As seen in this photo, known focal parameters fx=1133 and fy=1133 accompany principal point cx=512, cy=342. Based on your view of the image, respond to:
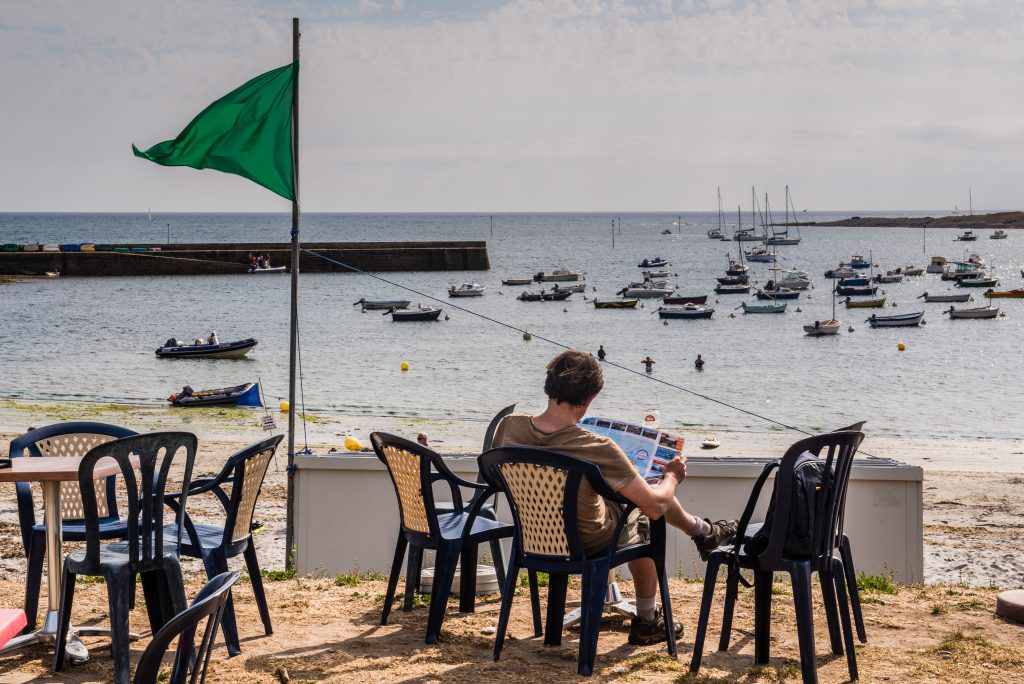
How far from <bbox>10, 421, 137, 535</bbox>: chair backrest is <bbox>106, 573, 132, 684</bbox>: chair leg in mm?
884

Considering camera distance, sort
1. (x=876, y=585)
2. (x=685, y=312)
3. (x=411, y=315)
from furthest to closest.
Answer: (x=685, y=312) → (x=411, y=315) → (x=876, y=585)

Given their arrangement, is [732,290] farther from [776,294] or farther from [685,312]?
[685,312]

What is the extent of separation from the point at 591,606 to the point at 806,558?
0.79 metres

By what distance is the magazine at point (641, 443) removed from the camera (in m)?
4.34

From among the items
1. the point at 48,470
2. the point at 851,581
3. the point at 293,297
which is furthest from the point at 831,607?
the point at 293,297

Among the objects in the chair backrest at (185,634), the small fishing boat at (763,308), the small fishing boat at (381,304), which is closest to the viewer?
the chair backrest at (185,634)

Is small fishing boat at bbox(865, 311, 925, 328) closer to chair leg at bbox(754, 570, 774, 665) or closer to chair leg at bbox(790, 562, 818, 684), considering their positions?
chair leg at bbox(754, 570, 774, 665)

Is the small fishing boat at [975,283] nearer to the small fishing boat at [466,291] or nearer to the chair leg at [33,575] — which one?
the small fishing boat at [466,291]

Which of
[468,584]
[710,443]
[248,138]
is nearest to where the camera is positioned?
[468,584]

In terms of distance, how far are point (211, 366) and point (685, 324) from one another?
86.7ft

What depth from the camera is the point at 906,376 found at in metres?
40.4

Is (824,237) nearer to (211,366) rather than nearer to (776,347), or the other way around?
(776,347)

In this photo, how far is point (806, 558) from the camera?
4.06 metres

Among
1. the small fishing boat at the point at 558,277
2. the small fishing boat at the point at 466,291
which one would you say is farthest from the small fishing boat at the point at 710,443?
the small fishing boat at the point at 558,277
